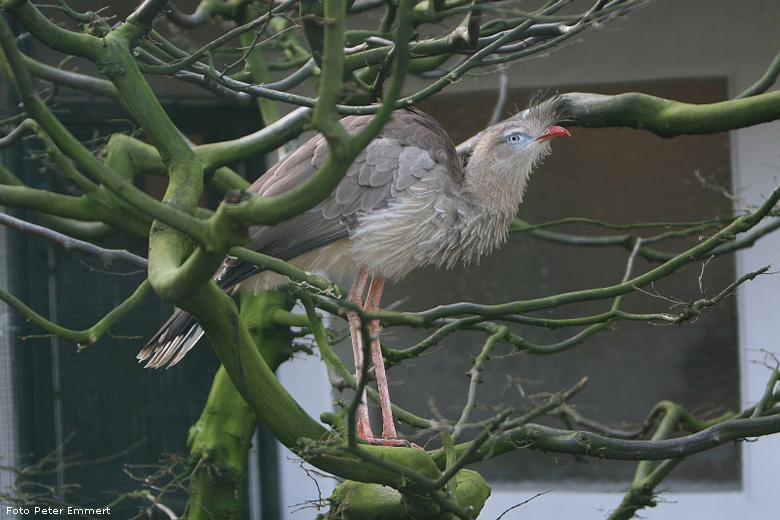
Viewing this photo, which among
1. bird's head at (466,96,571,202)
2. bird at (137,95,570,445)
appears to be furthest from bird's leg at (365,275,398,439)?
bird's head at (466,96,571,202)

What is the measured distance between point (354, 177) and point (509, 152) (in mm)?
522

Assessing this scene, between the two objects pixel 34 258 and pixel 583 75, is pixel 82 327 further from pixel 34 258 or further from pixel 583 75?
pixel 583 75

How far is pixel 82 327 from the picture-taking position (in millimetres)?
4305

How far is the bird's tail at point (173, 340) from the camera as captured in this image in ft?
8.38

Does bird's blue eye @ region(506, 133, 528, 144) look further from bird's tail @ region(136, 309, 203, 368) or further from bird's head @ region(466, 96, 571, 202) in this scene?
bird's tail @ region(136, 309, 203, 368)

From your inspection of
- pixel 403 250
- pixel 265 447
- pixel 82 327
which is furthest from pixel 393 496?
pixel 265 447

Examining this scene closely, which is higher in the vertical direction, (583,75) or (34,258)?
(583,75)

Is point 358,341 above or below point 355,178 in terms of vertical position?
below

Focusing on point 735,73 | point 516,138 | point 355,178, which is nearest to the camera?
point 355,178

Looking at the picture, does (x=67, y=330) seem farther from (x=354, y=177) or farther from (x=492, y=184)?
(x=492, y=184)

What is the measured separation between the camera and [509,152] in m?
3.03

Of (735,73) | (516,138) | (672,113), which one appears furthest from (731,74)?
(672,113)

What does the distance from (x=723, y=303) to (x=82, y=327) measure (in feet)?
10.9

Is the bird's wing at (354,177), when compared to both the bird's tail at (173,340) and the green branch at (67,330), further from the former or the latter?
the green branch at (67,330)
